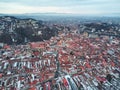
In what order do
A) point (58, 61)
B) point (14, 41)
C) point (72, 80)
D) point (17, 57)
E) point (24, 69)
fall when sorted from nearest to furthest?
point (72, 80) → point (24, 69) → point (58, 61) → point (17, 57) → point (14, 41)

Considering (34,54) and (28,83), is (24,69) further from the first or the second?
(34,54)

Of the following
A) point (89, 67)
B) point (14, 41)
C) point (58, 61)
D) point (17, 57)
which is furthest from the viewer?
point (14, 41)

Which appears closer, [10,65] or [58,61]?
[10,65]

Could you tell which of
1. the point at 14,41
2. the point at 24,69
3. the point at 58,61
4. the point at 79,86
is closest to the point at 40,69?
the point at 24,69

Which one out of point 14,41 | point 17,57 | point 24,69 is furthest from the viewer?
point 14,41

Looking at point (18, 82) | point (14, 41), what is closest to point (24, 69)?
point (18, 82)

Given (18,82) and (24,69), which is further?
(24,69)

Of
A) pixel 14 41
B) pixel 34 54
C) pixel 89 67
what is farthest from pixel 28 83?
pixel 14 41

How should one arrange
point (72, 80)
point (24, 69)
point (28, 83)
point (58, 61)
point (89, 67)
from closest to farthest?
point (28, 83), point (72, 80), point (24, 69), point (89, 67), point (58, 61)

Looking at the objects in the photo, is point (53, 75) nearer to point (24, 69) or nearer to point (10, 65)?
point (24, 69)
